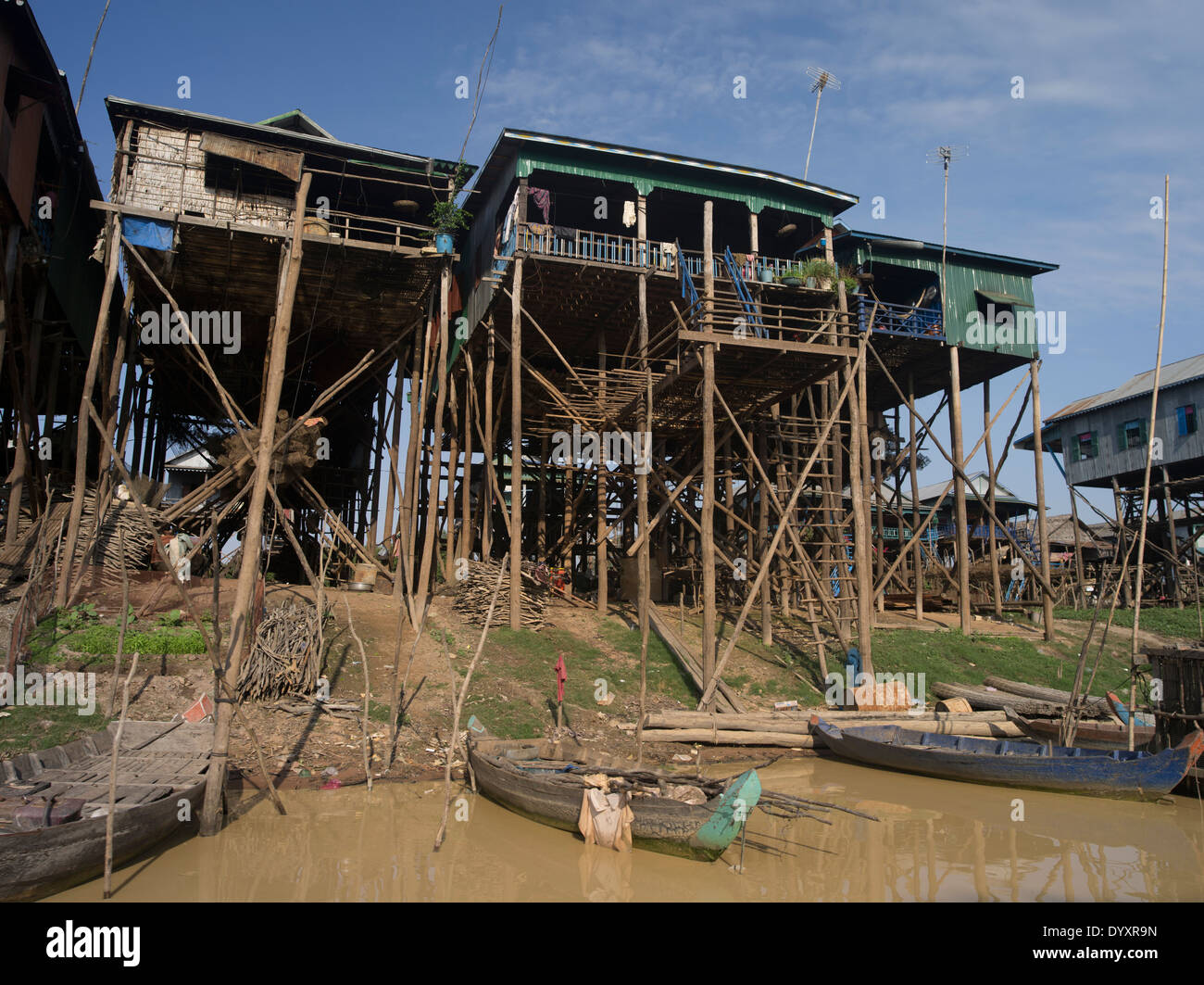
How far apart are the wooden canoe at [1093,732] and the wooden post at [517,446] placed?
34.3 feet

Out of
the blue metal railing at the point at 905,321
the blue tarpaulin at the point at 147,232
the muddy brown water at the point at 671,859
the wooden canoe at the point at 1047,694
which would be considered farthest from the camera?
the blue metal railing at the point at 905,321

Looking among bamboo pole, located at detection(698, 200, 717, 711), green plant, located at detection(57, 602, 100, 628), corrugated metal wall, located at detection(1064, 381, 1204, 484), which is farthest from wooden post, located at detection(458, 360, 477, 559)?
corrugated metal wall, located at detection(1064, 381, 1204, 484)

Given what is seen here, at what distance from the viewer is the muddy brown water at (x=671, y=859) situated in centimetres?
837

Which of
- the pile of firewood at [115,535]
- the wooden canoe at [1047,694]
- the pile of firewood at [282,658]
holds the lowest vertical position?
the wooden canoe at [1047,694]

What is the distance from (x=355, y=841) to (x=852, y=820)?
6.68 m

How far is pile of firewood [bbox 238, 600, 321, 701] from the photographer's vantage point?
12.9 metres

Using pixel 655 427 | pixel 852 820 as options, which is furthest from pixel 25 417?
pixel 852 820

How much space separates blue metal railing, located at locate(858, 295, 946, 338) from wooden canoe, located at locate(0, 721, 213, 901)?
63.5ft

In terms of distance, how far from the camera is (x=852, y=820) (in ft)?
36.8

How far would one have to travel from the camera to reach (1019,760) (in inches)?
493

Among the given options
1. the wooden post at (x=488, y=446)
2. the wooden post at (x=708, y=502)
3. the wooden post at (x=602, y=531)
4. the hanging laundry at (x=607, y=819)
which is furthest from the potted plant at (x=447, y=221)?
the hanging laundry at (x=607, y=819)

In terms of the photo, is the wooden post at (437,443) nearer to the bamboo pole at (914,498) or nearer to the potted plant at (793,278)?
the potted plant at (793,278)

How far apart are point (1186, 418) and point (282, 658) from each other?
32.2 m
